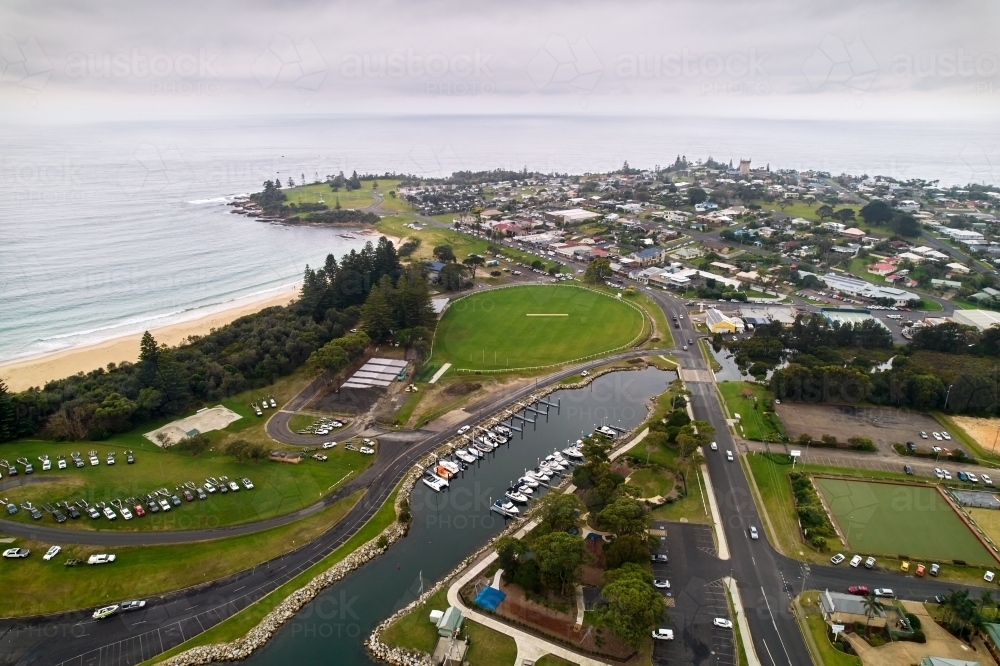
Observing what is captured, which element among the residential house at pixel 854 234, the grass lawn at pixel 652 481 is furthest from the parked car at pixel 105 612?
the residential house at pixel 854 234

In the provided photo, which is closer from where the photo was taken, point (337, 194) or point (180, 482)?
point (180, 482)

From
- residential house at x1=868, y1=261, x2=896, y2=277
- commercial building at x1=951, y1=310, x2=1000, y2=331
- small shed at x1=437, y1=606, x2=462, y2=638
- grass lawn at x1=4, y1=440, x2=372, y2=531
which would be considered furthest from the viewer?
residential house at x1=868, y1=261, x2=896, y2=277

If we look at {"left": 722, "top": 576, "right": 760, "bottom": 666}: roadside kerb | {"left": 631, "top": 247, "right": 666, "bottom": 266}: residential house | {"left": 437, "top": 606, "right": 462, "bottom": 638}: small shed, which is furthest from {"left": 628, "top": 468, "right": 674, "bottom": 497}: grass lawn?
{"left": 631, "top": 247, "right": 666, "bottom": 266}: residential house

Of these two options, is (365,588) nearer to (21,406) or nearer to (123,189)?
(21,406)

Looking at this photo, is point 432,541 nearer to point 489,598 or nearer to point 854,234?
point 489,598

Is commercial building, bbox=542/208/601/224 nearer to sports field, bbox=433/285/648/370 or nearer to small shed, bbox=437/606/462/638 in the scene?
sports field, bbox=433/285/648/370

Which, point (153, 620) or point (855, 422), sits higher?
point (855, 422)

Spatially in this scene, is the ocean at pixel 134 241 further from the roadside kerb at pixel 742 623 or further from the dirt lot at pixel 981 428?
the dirt lot at pixel 981 428

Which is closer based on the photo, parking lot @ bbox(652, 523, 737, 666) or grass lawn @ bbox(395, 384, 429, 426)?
parking lot @ bbox(652, 523, 737, 666)

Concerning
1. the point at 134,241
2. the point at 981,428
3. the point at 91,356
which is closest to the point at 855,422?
the point at 981,428
